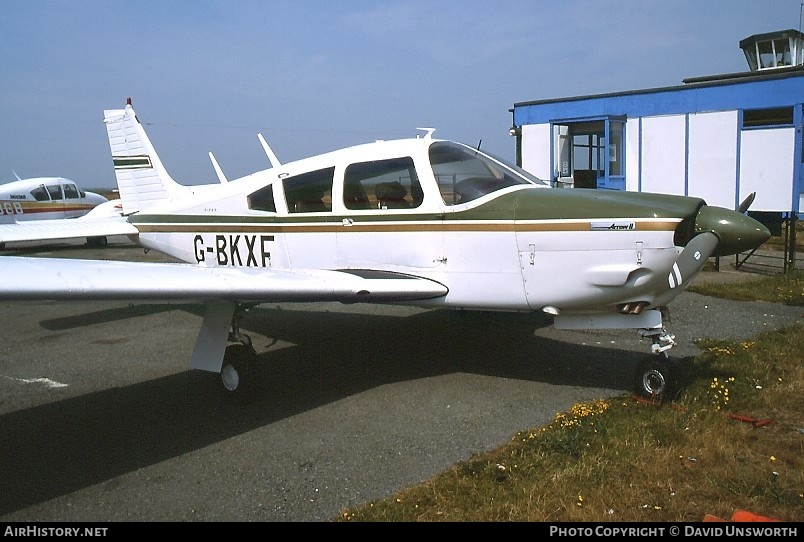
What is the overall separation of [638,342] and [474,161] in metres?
3.09

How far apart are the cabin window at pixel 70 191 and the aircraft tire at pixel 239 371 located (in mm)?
20849

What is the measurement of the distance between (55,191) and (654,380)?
23324 millimetres

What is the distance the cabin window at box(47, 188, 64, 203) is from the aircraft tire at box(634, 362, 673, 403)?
2308cm

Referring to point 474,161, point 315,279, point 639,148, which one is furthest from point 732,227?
point 639,148

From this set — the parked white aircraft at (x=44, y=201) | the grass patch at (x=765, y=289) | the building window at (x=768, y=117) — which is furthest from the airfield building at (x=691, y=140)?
the parked white aircraft at (x=44, y=201)

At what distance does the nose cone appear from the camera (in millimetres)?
4422

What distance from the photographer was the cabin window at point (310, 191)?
5996 mm

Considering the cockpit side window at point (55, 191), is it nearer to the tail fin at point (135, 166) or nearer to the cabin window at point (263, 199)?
the tail fin at point (135, 166)

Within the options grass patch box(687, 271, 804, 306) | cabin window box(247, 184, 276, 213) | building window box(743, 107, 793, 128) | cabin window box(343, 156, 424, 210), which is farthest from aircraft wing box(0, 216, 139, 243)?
building window box(743, 107, 793, 128)

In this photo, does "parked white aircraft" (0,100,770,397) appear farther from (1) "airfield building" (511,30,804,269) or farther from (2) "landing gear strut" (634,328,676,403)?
(1) "airfield building" (511,30,804,269)

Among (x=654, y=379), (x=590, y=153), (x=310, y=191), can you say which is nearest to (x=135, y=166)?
(x=310, y=191)

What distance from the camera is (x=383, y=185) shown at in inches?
223

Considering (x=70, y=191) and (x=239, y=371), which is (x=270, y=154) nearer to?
(x=239, y=371)
